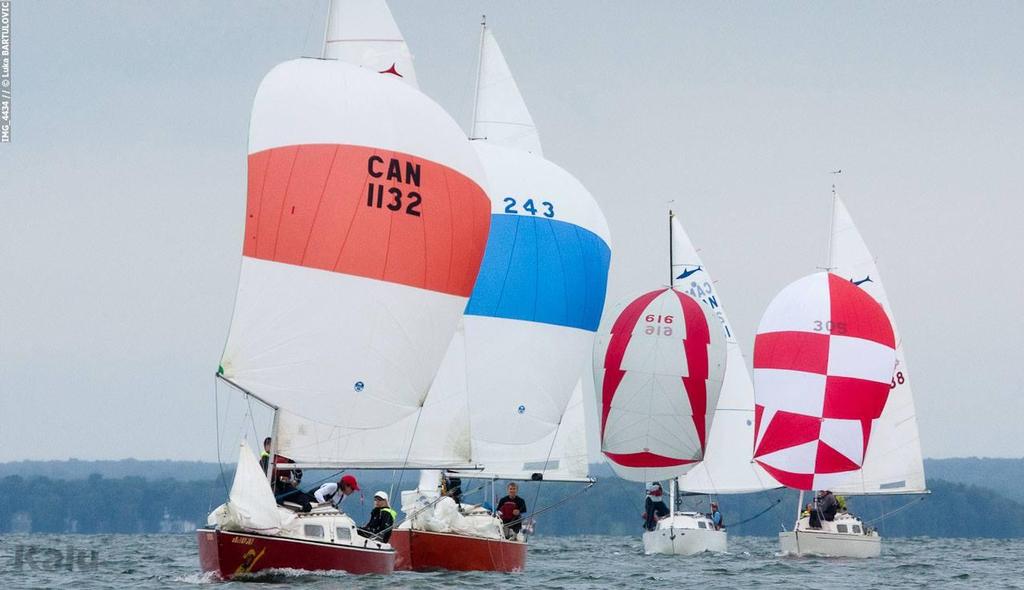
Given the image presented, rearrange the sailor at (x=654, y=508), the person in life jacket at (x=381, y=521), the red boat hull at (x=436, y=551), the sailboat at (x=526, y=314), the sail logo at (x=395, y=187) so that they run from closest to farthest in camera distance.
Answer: the sail logo at (x=395, y=187) < the person in life jacket at (x=381, y=521) < the red boat hull at (x=436, y=551) < the sailboat at (x=526, y=314) < the sailor at (x=654, y=508)

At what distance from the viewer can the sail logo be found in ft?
76.9

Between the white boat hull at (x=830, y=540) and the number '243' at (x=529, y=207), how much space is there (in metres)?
12.8

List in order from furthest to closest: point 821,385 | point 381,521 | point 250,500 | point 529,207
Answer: point 821,385, point 529,207, point 381,521, point 250,500

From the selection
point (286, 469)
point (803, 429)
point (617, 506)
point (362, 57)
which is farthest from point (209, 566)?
point (617, 506)

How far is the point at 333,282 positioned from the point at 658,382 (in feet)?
58.8

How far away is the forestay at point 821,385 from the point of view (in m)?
38.8

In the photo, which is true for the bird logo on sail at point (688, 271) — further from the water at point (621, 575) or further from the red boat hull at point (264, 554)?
the red boat hull at point (264, 554)

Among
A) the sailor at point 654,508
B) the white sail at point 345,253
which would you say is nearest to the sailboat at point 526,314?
the white sail at point 345,253

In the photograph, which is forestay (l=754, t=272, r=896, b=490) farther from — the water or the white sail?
the white sail

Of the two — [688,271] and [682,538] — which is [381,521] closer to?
[682,538]

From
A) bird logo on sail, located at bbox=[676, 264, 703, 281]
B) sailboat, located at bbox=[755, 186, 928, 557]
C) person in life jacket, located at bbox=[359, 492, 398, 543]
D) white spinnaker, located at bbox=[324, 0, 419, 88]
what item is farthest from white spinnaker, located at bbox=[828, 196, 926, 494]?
person in life jacket, located at bbox=[359, 492, 398, 543]

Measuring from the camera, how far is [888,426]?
4559cm

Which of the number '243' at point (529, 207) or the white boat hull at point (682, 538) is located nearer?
the number '243' at point (529, 207)

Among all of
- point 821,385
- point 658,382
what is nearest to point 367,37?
point 658,382
